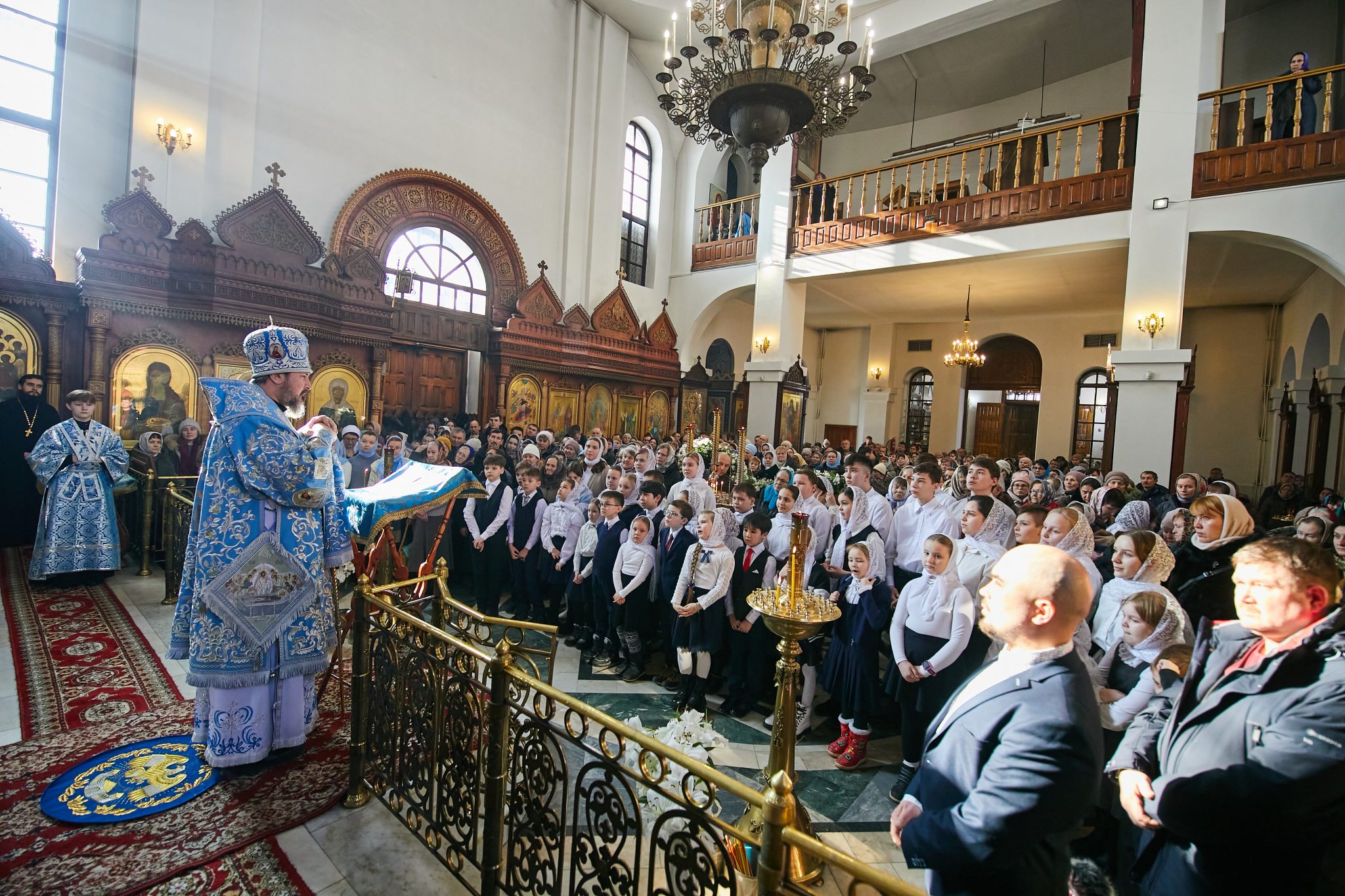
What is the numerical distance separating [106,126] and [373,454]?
558cm

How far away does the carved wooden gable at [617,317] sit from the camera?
560 inches

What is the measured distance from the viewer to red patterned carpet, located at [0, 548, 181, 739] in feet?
11.5

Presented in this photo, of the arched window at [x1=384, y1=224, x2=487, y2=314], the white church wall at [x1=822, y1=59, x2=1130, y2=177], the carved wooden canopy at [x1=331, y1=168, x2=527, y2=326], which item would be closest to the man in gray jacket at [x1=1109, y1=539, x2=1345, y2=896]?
the carved wooden canopy at [x1=331, y1=168, x2=527, y2=326]

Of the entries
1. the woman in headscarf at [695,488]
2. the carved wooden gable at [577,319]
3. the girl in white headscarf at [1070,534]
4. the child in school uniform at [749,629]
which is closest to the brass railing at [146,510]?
the woman in headscarf at [695,488]

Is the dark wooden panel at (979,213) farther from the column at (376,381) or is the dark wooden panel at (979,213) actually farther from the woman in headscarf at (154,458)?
the woman in headscarf at (154,458)

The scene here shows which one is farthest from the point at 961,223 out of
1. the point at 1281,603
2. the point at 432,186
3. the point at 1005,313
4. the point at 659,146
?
the point at 1281,603

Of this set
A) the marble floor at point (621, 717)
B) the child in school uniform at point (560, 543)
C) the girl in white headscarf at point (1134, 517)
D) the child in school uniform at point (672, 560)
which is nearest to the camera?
the marble floor at point (621, 717)

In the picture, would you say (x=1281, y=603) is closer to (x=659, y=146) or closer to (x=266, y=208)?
(x=266, y=208)

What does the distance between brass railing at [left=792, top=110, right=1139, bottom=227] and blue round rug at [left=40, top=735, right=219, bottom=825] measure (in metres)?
11.0

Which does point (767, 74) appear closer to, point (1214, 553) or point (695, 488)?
point (695, 488)

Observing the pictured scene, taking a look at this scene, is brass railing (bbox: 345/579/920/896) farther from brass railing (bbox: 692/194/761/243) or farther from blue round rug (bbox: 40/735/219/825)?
brass railing (bbox: 692/194/761/243)

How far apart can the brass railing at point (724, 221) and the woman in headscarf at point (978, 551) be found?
12.4 m

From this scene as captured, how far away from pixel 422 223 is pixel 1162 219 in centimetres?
1199

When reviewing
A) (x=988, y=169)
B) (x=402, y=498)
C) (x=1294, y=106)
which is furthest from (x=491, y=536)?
(x=988, y=169)
